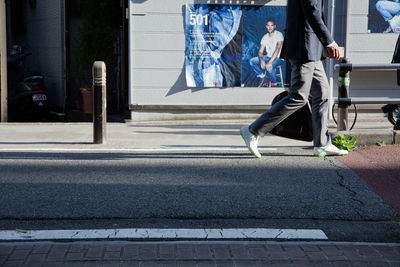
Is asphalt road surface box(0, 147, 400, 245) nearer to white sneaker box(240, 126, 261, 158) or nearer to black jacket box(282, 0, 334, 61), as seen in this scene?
white sneaker box(240, 126, 261, 158)

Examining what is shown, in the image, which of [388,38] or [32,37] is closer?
[388,38]

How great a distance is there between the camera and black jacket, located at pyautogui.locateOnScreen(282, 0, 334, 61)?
5.88 m

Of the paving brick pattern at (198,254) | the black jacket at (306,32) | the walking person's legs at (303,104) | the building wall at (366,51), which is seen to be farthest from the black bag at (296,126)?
the building wall at (366,51)

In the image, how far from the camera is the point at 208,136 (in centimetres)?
820

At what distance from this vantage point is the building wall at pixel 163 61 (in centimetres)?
1035

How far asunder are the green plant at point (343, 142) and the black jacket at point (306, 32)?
106cm

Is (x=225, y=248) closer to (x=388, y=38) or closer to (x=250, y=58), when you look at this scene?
(x=250, y=58)

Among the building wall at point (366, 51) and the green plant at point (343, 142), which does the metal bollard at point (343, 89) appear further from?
the building wall at point (366, 51)

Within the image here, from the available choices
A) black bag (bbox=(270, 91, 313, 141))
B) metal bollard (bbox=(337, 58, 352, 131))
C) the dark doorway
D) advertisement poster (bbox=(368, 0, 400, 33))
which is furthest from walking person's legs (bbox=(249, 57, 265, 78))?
black bag (bbox=(270, 91, 313, 141))

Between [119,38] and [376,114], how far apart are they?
17.1ft

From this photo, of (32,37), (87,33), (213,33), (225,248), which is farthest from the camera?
(32,37)

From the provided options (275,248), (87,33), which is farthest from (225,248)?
(87,33)

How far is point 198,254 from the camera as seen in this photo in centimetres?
337

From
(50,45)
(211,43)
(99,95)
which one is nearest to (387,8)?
(211,43)
